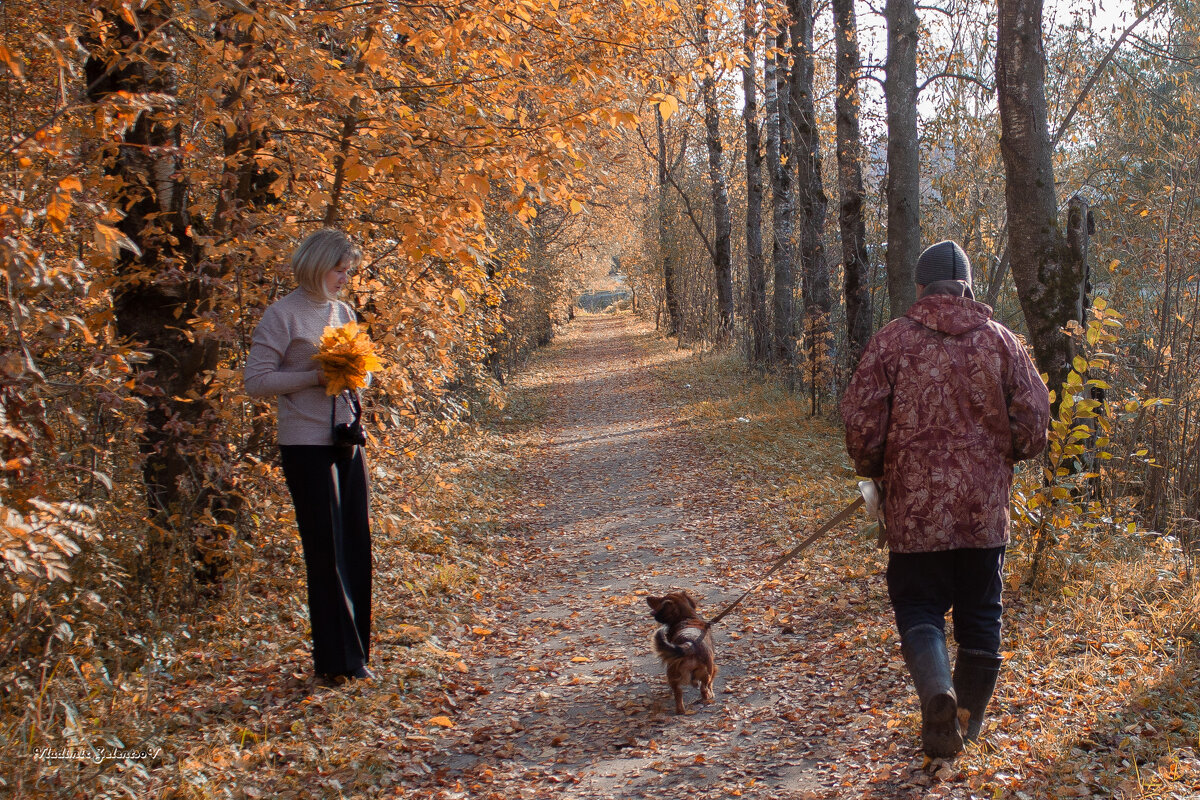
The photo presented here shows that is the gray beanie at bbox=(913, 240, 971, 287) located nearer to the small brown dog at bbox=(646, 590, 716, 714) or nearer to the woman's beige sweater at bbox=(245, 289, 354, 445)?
the small brown dog at bbox=(646, 590, 716, 714)

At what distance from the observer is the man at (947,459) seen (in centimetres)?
342

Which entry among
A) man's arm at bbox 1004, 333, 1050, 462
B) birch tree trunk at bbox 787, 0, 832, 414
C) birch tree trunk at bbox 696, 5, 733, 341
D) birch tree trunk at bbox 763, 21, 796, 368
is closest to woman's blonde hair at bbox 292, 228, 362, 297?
man's arm at bbox 1004, 333, 1050, 462

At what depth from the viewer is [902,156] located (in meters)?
9.03

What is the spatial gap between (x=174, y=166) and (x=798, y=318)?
14.0 metres

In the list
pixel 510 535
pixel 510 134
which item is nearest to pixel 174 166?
pixel 510 134

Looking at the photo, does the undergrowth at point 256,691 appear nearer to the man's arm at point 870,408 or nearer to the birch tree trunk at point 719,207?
the man's arm at point 870,408

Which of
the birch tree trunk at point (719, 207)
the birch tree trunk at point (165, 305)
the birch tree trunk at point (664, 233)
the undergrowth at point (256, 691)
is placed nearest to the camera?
the undergrowth at point (256, 691)

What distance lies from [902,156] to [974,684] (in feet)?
23.1

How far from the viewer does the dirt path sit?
12.4ft

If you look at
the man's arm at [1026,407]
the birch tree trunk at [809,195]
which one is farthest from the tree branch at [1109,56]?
the man's arm at [1026,407]

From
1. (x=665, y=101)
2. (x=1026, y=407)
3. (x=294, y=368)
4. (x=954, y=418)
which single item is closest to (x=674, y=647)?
(x=954, y=418)

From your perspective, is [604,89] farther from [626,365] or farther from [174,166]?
[626,365]

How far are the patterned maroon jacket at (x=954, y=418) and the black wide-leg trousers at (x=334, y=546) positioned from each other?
113 inches

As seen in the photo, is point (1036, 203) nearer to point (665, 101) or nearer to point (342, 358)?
point (665, 101)
